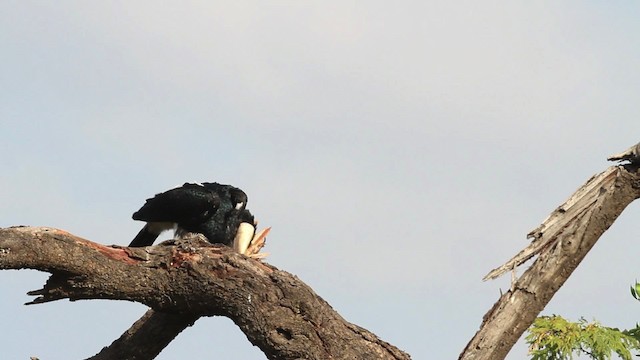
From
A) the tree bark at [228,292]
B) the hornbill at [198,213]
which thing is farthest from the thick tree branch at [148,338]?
the hornbill at [198,213]

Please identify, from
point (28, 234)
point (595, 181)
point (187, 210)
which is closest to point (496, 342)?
point (595, 181)

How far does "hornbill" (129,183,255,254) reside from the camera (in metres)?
7.29

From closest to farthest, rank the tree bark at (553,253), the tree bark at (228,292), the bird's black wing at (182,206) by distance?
1. the tree bark at (228,292)
2. the tree bark at (553,253)
3. the bird's black wing at (182,206)

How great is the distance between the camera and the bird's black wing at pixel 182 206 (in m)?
7.29

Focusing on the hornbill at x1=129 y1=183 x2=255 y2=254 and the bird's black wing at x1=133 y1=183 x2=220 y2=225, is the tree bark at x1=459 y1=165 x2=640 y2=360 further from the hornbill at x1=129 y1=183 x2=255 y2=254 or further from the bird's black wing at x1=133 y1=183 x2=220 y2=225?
the bird's black wing at x1=133 y1=183 x2=220 y2=225

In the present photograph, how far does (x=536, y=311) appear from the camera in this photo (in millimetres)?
5223

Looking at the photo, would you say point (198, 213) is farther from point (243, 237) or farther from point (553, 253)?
point (553, 253)

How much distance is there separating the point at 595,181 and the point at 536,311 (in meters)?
0.83

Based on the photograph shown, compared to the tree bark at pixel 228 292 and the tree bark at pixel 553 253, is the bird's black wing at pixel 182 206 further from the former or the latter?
the tree bark at pixel 553 253

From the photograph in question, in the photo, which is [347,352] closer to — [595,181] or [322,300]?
[322,300]

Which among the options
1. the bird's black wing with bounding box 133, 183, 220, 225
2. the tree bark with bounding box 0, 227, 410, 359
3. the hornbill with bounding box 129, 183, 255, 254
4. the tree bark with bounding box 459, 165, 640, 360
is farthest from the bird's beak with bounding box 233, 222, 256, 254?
the tree bark with bounding box 459, 165, 640, 360

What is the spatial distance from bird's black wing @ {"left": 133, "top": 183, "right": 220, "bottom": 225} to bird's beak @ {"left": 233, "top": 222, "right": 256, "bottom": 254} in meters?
0.33

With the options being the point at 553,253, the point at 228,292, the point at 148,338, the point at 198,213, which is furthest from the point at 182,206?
the point at 553,253

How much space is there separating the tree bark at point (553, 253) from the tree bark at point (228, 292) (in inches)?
20.0
